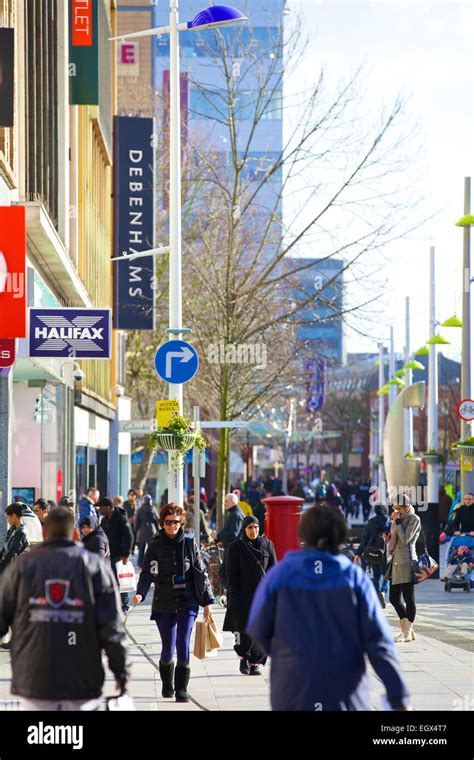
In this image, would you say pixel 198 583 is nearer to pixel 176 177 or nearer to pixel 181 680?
pixel 181 680

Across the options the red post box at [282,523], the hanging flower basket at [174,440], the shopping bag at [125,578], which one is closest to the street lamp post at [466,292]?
the red post box at [282,523]

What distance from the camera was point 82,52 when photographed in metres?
30.6

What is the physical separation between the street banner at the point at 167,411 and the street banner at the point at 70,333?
1.01 metres

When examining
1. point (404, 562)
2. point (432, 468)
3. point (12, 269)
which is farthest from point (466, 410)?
point (12, 269)

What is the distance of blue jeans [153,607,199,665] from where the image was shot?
38.5 ft

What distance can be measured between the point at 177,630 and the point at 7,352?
13.9 ft

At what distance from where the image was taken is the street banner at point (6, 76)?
583 inches

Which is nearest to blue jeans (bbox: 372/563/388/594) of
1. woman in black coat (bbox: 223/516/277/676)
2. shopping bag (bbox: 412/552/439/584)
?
shopping bag (bbox: 412/552/439/584)

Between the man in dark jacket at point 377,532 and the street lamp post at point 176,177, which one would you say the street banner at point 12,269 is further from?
the man in dark jacket at point 377,532

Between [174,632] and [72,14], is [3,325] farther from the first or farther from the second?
[72,14]

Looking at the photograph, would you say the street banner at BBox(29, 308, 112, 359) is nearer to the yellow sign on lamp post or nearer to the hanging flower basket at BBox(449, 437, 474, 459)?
the yellow sign on lamp post
